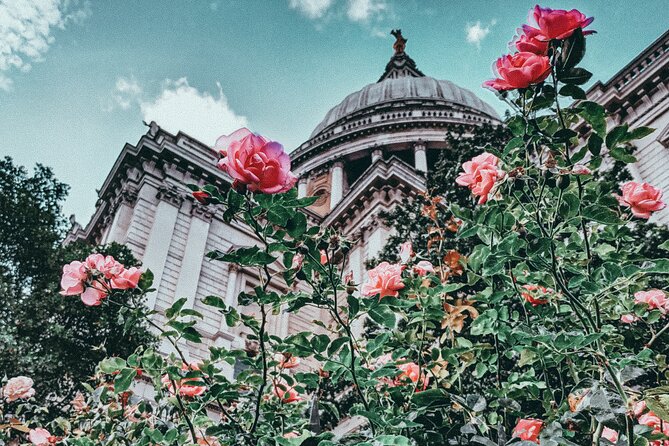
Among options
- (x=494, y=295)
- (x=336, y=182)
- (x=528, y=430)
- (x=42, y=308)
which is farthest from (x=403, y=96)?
(x=528, y=430)

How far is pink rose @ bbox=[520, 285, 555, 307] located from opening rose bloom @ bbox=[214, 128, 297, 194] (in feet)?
5.31

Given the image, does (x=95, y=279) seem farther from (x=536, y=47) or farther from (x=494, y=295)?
(x=536, y=47)

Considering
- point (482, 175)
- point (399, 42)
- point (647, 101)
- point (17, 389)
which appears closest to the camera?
point (482, 175)

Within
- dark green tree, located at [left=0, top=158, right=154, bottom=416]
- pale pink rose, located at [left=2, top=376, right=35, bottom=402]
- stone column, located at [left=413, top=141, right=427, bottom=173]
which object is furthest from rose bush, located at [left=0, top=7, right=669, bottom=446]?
stone column, located at [left=413, top=141, right=427, bottom=173]

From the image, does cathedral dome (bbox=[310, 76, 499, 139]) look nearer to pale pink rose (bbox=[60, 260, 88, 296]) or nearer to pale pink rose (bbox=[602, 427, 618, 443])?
pale pink rose (bbox=[60, 260, 88, 296])

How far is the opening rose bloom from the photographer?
175cm

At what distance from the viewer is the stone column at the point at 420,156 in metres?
25.9

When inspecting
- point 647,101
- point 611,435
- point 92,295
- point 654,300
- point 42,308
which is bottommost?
point 611,435

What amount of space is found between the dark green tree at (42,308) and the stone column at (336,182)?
52.5ft

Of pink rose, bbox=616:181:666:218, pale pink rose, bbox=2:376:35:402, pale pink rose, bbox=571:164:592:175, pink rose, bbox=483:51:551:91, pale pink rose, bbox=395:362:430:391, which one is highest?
pink rose, bbox=483:51:551:91

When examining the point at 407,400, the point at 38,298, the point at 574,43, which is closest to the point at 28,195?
the point at 38,298

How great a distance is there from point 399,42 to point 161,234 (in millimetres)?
40156

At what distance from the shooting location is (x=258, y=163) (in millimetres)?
1753

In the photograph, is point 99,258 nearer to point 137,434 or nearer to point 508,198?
point 137,434
